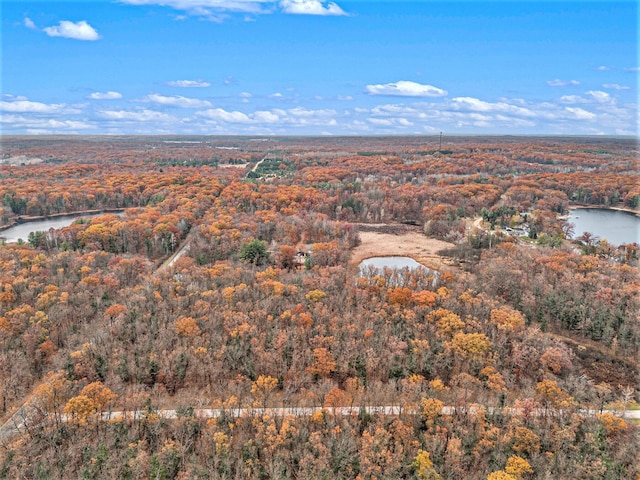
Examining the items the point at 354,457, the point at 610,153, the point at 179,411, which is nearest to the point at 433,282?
the point at 354,457

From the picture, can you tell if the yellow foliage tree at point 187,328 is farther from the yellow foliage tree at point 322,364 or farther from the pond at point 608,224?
the pond at point 608,224

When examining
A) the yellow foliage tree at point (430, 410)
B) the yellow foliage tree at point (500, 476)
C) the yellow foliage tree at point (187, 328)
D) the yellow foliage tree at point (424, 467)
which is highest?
the yellow foliage tree at point (187, 328)

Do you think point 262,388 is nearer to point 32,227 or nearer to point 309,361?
point 309,361

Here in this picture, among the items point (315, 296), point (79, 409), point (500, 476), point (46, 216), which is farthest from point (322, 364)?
point (46, 216)

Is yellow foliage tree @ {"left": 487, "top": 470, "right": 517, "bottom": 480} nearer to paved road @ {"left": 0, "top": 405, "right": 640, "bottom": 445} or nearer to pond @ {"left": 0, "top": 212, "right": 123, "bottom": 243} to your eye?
paved road @ {"left": 0, "top": 405, "right": 640, "bottom": 445}

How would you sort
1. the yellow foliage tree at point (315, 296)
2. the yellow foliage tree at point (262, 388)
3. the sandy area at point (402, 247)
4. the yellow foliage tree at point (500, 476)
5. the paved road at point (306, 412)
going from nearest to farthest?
the yellow foliage tree at point (500, 476)
the paved road at point (306, 412)
the yellow foliage tree at point (262, 388)
the yellow foliage tree at point (315, 296)
the sandy area at point (402, 247)

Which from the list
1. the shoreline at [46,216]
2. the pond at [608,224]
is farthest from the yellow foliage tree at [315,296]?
the shoreline at [46,216]

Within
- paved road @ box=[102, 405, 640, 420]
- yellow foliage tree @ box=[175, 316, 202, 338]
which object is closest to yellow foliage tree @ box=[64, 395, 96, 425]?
paved road @ box=[102, 405, 640, 420]

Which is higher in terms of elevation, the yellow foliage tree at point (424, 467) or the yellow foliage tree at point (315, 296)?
the yellow foliage tree at point (315, 296)

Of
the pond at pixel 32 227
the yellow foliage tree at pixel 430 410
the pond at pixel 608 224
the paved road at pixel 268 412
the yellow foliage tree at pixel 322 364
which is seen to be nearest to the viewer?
the yellow foliage tree at pixel 430 410
